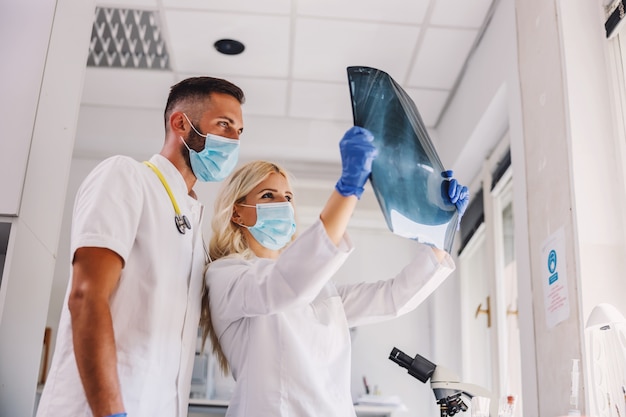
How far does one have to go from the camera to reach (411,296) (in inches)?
74.1

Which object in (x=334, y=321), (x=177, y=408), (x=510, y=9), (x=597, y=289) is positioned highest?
(x=510, y=9)

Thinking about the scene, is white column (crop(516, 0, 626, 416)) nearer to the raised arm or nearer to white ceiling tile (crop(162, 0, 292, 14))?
the raised arm

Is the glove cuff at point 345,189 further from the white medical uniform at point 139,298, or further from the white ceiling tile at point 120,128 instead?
the white ceiling tile at point 120,128

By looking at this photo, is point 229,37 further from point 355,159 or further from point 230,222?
point 355,159

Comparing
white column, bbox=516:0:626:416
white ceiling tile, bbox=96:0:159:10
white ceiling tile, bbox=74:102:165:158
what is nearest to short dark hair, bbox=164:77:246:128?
white column, bbox=516:0:626:416

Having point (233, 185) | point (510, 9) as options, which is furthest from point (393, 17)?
point (233, 185)

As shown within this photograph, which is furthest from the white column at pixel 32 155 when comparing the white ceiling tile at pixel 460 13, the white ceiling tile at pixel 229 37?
the white ceiling tile at pixel 460 13

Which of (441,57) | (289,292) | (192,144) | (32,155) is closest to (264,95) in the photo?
(441,57)

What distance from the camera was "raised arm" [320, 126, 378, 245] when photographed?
1382 mm

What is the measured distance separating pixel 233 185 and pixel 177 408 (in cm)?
66

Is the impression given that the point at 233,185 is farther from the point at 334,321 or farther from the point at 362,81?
the point at 362,81

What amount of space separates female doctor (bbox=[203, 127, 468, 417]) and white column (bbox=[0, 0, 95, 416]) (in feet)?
1.65

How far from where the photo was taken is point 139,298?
1562 millimetres

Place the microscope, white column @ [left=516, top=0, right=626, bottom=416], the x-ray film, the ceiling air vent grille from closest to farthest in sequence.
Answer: the x-ray film < the microscope < white column @ [left=516, top=0, right=626, bottom=416] < the ceiling air vent grille
